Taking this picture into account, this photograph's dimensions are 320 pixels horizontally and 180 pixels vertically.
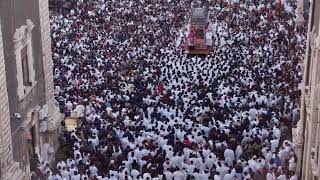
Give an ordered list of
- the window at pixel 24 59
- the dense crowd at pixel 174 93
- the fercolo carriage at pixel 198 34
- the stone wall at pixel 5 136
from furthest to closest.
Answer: the fercolo carriage at pixel 198 34 < the dense crowd at pixel 174 93 < the window at pixel 24 59 < the stone wall at pixel 5 136

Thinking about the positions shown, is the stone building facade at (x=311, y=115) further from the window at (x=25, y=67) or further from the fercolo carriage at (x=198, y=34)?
the fercolo carriage at (x=198, y=34)

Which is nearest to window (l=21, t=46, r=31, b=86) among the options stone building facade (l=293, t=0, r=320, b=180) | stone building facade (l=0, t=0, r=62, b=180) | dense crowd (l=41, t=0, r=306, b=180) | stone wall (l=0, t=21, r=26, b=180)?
stone building facade (l=0, t=0, r=62, b=180)

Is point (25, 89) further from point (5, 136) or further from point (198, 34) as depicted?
point (198, 34)

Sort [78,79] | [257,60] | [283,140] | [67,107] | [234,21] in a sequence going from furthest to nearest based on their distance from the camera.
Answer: [234,21], [257,60], [78,79], [67,107], [283,140]

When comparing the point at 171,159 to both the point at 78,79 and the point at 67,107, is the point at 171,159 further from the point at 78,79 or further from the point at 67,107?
the point at 78,79

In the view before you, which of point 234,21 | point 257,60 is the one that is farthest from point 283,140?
point 234,21

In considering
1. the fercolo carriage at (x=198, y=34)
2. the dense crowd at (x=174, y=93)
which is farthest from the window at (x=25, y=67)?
the fercolo carriage at (x=198, y=34)
